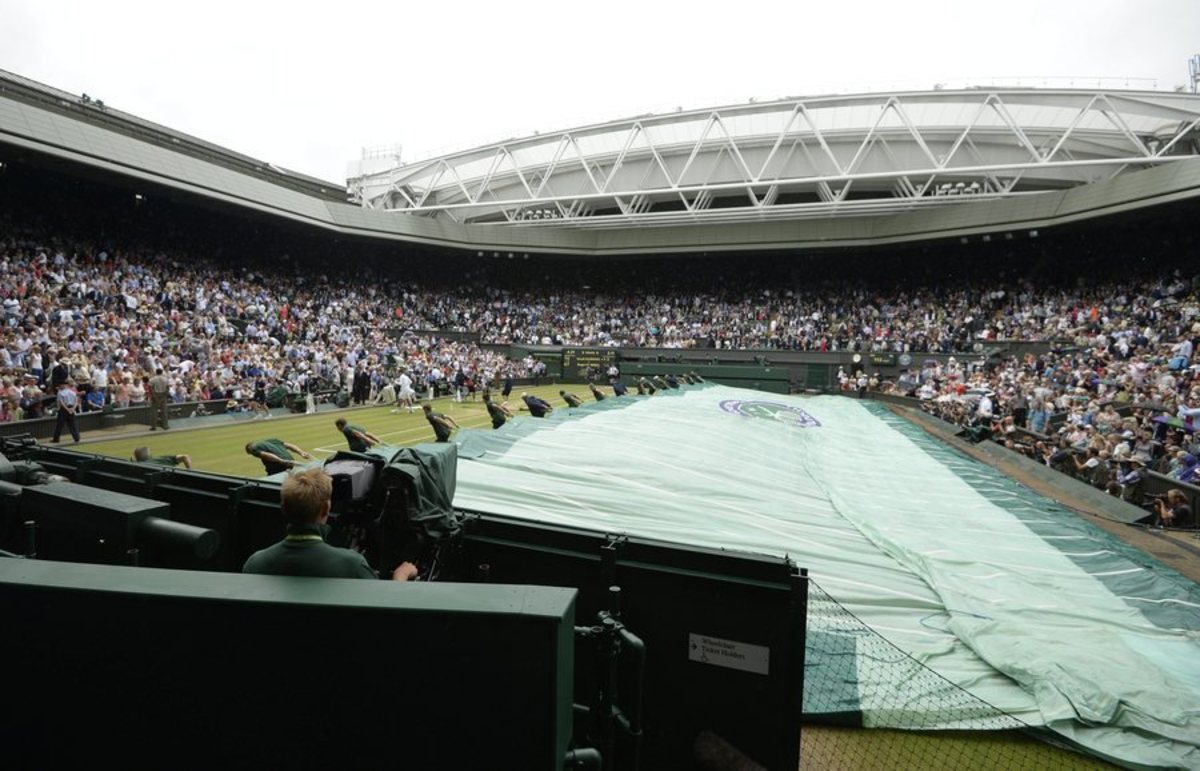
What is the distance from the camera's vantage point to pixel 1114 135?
30625 mm

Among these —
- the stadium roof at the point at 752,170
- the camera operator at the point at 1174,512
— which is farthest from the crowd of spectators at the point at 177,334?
the camera operator at the point at 1174,512

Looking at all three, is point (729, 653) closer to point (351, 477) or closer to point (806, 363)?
point (351, 477)

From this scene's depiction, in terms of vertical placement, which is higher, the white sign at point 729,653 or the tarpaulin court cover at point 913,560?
the white sign at point 729,653

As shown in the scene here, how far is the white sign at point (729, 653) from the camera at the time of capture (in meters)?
3.43

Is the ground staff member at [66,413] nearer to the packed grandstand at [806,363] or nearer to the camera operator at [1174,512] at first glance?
the packed grandstand at [806,363]

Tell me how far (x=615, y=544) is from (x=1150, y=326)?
32129 mm

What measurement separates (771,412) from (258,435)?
1476 centimetres

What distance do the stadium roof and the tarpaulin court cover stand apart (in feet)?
74.9

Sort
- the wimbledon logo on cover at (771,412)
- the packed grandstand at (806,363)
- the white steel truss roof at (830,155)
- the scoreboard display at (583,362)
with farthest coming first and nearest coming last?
the scoreboard display at (583,362), the white steel truss roof at (830,155), the wimbledon logo on cover at (771,412), the packed grandstand at (806,363)

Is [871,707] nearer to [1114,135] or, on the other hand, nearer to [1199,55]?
[1114,135]

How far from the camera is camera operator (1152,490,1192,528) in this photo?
1016 cm

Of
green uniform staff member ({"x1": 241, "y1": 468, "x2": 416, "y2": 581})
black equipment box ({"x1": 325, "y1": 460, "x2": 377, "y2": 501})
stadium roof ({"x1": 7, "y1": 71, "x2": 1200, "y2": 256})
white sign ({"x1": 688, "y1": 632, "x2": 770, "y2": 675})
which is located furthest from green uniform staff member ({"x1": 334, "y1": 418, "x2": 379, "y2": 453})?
stadium roof ({"x1": 7, "y1": 71, "x2": 1200, "y2": 256})

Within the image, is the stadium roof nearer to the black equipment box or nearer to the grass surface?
the grass surface

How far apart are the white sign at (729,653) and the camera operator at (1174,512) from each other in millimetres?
11118
